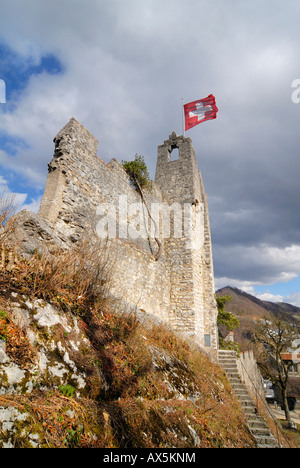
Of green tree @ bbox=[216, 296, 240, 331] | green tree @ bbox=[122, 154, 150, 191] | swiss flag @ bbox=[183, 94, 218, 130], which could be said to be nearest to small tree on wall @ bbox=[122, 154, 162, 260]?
green tree @ bbox=[122, 154, 150, 191]

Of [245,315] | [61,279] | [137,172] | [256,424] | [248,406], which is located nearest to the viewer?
[61,279]

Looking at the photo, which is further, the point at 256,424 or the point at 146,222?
the point at 146,222

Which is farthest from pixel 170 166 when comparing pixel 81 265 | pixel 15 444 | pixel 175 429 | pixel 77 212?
pixel 15 444

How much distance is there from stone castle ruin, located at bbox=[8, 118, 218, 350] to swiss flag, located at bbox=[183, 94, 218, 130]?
1.18 metres

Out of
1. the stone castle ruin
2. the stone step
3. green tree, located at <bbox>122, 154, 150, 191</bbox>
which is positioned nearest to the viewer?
the stone castle ruin

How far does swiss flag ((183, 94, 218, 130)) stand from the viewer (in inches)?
563

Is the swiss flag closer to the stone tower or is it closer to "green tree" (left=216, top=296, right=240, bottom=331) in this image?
the stone tower

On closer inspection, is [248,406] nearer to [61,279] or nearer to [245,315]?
[61,279]

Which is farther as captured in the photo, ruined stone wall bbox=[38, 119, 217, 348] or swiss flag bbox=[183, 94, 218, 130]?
swiss flag bbox=[183, 94, 218, 130]

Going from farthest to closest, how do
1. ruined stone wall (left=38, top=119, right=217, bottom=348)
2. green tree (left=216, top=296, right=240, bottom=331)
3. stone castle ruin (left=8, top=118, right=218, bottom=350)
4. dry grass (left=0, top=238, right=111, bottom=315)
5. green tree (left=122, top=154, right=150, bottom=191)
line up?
green tree (left=216, top=296, right=240, bottom=331) → green tree (left=122, top=154, right=150, bottom=191) → ruined stone wall (left=38, top=119, right=217, bottom=348) → stone castle ruin (left=8, top=118, right=218, bottom=350) → dry grass (left=0, top=238, right=111, bottom=315)

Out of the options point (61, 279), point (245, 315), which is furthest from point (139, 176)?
point (245, 315)

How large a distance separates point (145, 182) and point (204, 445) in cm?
1074

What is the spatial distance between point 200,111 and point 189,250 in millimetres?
8597

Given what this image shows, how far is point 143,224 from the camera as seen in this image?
40.1 feet
